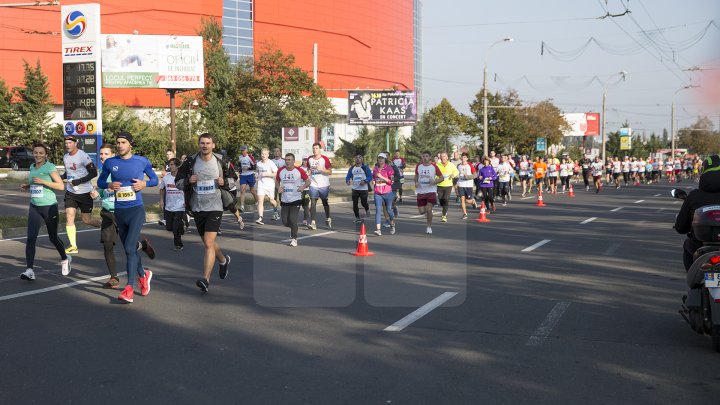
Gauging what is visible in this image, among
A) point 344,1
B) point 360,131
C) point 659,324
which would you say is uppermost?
point 344,1

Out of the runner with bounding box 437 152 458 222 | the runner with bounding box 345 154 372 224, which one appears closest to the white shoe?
the runner with bounding box 345 154 372 224

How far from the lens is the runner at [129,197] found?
8.91 m

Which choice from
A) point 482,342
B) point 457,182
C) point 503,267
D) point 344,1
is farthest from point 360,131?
point 482,342

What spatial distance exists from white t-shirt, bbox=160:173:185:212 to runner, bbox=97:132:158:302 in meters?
4.81

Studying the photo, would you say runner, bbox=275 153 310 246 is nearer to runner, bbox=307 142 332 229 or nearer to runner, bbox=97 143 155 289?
runner, bbox=307 142 332 229

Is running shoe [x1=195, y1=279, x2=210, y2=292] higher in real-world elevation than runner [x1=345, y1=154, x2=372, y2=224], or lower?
lower

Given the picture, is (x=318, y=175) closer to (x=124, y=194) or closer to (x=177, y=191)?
(x=177, y=191)

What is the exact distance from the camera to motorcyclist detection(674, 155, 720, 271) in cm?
709

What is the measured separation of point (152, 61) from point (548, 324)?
1314 inches

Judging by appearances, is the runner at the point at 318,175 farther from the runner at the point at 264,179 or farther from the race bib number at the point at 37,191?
the race bib number at the point at 37,191

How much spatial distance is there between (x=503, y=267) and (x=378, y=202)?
16.9 feet

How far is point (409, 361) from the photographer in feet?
20.3

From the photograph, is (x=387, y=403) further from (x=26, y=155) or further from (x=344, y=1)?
(x=344, y=1)

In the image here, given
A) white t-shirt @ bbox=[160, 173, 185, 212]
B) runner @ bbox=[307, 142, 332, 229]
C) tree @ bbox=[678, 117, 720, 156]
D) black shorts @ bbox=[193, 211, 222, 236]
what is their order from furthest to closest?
tree @ bbox=[678, 117, 720, 156] → runner @ bbox=[307, 142, 332, 229] → white t-shirt @ bbox=[160, 173, 185, 212] → black shorts @ bbox=[193, 211, 222, 236]
